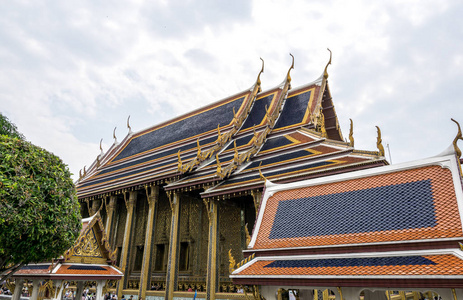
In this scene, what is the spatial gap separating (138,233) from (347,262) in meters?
13.7

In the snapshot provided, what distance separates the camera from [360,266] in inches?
166

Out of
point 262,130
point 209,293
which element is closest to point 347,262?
point 209,293

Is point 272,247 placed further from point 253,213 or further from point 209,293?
point 253,213

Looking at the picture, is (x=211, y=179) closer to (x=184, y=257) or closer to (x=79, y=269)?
(x=184, y=257)

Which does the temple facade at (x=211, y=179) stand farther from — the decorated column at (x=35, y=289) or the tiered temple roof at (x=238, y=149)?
the decorated column at (x=35, y=289)

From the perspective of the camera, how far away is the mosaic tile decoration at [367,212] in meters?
4.39

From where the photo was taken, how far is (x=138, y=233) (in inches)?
645

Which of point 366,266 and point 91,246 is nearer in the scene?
point 366,266

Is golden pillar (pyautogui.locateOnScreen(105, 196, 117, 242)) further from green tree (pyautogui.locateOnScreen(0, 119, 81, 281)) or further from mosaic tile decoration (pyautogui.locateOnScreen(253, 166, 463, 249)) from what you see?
mosaic tile decoration (pyautogui.locateOnScreen(253, 166, 463, 249))

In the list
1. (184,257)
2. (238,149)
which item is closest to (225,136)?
(238,149)

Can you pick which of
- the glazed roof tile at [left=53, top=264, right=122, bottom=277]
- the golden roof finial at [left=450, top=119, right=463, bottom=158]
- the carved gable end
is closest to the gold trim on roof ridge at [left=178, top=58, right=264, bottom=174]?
the carved gable end

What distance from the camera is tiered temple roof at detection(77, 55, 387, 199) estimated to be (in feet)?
35.2

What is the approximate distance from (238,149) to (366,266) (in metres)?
10.5

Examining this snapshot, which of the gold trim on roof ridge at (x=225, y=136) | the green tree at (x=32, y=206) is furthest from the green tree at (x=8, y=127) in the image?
the green tree at (x=32, y=206)
